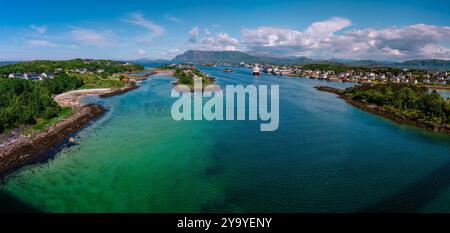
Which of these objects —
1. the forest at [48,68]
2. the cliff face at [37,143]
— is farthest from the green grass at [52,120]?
the forest at [48,68]

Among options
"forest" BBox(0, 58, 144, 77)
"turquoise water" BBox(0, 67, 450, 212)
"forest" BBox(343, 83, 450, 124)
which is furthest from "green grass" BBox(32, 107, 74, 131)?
"forest" BBox(0, 58, 144, 77)

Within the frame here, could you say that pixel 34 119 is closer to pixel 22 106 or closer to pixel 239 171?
pixel 22 106

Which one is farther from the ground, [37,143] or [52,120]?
[52,120]

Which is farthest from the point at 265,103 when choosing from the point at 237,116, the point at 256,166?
the point at 256,166

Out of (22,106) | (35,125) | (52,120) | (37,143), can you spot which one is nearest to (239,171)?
(37,143)
